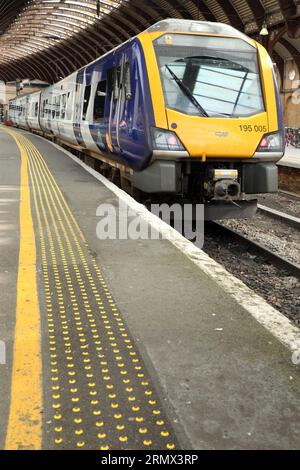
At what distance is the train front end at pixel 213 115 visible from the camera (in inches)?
249

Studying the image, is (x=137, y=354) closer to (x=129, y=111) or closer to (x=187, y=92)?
(x=187, y=92)

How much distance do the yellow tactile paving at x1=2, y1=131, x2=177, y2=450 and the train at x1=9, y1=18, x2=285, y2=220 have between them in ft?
9.66

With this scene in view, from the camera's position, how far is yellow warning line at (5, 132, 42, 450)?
1892mm

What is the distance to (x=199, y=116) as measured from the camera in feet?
21.2

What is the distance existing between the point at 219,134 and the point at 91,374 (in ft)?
15.5

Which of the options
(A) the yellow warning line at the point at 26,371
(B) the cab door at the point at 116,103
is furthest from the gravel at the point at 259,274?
(A) the yellow warning line at the point at 26,371

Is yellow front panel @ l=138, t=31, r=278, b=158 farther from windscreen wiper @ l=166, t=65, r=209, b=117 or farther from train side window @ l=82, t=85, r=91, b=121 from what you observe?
train side window @ l=82, t=85, r=91, b=121

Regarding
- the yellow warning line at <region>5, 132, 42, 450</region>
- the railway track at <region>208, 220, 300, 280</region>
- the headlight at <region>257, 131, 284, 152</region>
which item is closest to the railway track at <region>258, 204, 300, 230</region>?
the railway track at <region>208, 220, 300, 280</region>

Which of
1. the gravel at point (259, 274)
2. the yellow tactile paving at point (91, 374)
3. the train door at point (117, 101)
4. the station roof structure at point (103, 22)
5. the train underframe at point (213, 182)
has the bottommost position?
the gravel at point (259, 274)

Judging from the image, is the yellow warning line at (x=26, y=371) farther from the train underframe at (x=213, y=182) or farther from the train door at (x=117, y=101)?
the train door at (x=117, y=101)

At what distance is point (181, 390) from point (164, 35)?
18.4ft

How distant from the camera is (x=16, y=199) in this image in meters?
6.69

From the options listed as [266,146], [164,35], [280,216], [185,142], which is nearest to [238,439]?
[185,142]

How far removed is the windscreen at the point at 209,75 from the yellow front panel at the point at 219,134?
0.50 feet
